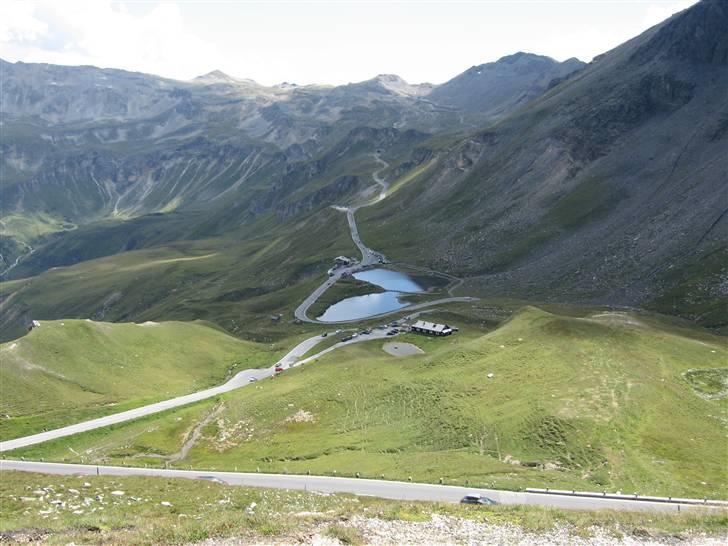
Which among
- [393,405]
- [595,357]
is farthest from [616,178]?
[393,405]

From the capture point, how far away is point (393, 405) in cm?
6819

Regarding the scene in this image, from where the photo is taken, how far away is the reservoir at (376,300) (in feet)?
471

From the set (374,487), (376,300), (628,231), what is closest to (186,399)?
(374,487)

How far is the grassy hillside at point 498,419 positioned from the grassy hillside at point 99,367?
9.65 metres

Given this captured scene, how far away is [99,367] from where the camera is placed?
91.3 m

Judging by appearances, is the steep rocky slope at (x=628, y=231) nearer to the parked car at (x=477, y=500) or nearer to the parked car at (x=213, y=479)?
the parked car at (x=477, y=500)

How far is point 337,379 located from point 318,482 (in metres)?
30.4

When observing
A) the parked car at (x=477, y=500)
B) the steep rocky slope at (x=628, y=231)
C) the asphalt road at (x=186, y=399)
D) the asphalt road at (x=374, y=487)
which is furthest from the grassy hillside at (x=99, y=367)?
the steep rocky slope at (x=628, y=231)

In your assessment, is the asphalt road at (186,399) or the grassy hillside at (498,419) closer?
the grassy hillside at (498,419)

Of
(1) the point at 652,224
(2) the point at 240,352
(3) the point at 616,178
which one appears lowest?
(2) the point at 240,352

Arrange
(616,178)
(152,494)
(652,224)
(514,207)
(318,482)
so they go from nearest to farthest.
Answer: (152,494) < (318,482) < (652,224) < (616,178) < (514,207)

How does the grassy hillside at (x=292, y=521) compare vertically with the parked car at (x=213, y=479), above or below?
above

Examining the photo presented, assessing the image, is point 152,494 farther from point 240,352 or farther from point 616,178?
point 616,178

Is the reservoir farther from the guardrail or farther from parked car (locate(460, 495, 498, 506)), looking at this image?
parked car (locate(460, 495, 498, 506))
